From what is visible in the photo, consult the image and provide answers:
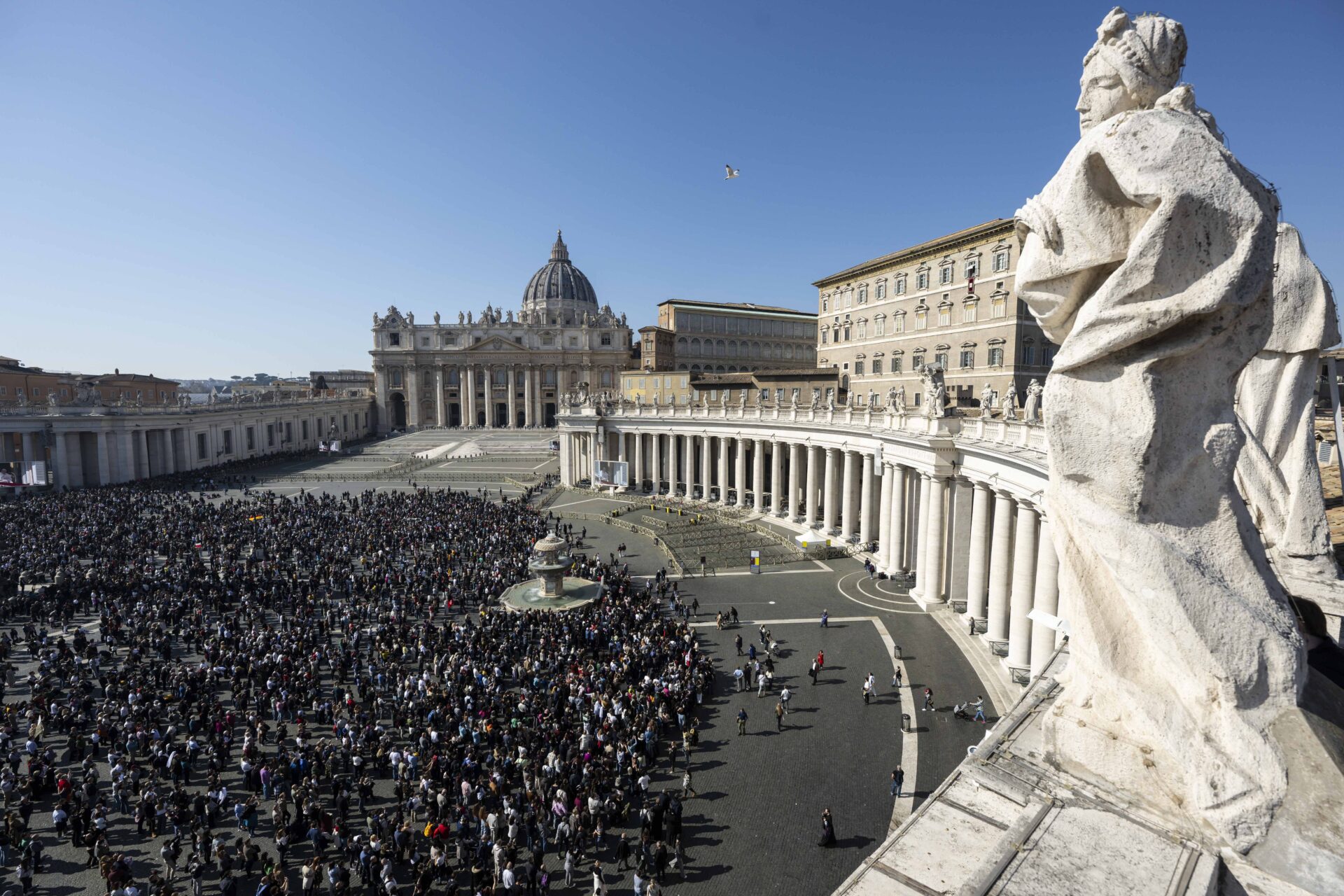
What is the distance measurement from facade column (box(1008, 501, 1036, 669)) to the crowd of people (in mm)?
10062

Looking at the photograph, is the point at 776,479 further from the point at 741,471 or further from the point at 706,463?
the point at 706,463

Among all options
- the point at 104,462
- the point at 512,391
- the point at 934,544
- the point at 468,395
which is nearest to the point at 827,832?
the point at 934,544

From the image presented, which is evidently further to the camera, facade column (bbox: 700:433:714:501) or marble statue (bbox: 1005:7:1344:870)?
facade column (bbox: 700:433:714:501)

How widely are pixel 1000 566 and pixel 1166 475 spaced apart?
68.6ft

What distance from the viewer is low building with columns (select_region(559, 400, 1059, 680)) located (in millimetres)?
22125

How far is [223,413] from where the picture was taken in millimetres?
84812

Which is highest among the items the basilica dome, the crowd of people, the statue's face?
the basilica dome

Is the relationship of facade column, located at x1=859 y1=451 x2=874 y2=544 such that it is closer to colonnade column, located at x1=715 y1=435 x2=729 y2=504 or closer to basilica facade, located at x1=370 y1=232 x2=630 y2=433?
colonnade column, located at x1=715 y1=435 x2=729 y2=504

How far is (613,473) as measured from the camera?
61406 millimetres

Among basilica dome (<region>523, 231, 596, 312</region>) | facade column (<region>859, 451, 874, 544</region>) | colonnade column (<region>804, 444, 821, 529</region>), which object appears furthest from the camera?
basilica dome (<region>523, 231, 596, 312</region>)

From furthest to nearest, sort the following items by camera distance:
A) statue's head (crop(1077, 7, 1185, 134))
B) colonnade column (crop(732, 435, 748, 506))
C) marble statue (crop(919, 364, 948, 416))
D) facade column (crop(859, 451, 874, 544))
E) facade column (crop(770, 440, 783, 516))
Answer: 1. colonnade column (crop(732, 435, 748, 506))
2. facade column (crop(770, 440, 783, 516))
3. facade column (crop(859, 451, 874, 544))
4. marble statue (crop(919, 364, 948, 416))
5. statue's head (crop(1077, 7, 1185, 134))

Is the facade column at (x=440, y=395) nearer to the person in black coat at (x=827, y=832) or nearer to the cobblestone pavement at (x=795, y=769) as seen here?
the cobblestone pavement at (x=795, y=769)

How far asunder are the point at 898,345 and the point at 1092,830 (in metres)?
55.6

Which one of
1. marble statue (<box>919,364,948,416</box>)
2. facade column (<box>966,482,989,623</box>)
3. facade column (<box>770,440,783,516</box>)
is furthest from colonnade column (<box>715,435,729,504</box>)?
facade column (<box>966,482,989,623</box>)
